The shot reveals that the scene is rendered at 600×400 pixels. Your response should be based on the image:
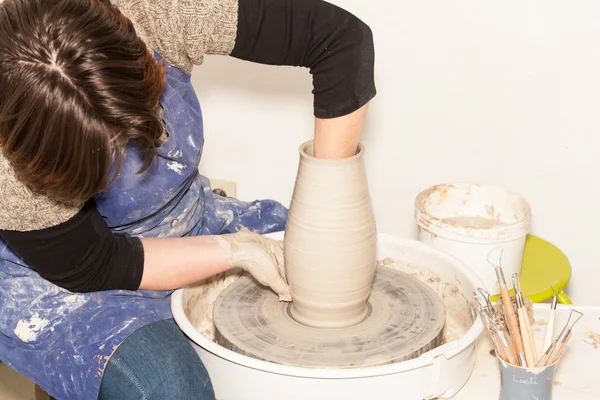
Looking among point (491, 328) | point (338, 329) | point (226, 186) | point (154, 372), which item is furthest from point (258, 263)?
point (226, 186)

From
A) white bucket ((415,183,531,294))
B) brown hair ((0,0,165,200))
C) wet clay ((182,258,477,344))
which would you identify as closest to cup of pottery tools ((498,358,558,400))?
wet clay ((182,258,477,344))

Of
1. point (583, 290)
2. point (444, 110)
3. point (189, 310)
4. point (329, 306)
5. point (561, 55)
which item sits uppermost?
point (561, 55)

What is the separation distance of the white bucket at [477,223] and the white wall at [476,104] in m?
0.35

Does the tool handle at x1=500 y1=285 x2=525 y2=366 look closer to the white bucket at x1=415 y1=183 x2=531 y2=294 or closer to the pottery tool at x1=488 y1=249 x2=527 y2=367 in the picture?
the pottery tool at x1=488 y1=249 x2=527 y2=367

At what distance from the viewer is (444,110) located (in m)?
2.66

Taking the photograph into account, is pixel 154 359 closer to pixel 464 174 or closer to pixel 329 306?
pixel 329 306

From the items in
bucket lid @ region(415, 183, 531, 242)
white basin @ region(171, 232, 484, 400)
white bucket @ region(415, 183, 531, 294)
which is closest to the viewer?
white basin @ region(171, 232, 484, 400)

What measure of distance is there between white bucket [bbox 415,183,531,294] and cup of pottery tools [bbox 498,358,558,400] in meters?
0.41

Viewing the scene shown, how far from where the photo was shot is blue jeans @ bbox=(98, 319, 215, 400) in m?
1.61

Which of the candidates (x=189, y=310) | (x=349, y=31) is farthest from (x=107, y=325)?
(x=349, y=31)

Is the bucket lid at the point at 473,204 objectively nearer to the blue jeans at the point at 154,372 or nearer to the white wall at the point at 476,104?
the white wall at the point at 476,104

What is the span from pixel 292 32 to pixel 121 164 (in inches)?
18.7

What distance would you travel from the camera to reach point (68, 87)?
1.29 m

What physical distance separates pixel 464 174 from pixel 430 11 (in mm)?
611
